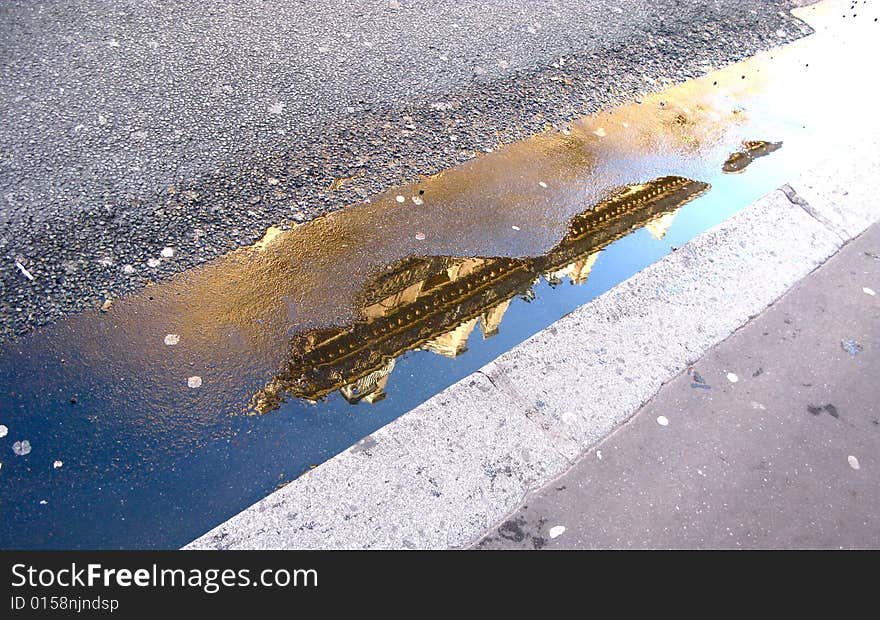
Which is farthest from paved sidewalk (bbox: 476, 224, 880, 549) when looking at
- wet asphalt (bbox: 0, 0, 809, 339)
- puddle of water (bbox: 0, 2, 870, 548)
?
wet asphalt (bbox: 0, 0, 809, 339)

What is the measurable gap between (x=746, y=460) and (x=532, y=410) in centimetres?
92

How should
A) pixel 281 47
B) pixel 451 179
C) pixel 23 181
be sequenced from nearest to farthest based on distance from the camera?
pixel 23 181, pixel 451 179, pixel 281 47

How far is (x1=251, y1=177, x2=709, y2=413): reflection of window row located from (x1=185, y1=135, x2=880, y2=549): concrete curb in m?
0.28

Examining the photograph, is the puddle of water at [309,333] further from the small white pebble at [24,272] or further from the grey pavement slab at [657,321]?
the small white pebble at [24,272]

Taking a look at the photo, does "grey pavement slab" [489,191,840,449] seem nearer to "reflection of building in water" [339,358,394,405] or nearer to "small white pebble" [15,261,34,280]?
"reflection of building in water" [339,358,394,405]

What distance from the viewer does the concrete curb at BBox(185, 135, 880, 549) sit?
7.39 ft

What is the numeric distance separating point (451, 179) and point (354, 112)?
76 centimetres

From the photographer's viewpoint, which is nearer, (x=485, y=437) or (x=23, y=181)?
(x=485, y=437)

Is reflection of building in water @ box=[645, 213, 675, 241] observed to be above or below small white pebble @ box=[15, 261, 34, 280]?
above

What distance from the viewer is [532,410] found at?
8.79 feet
